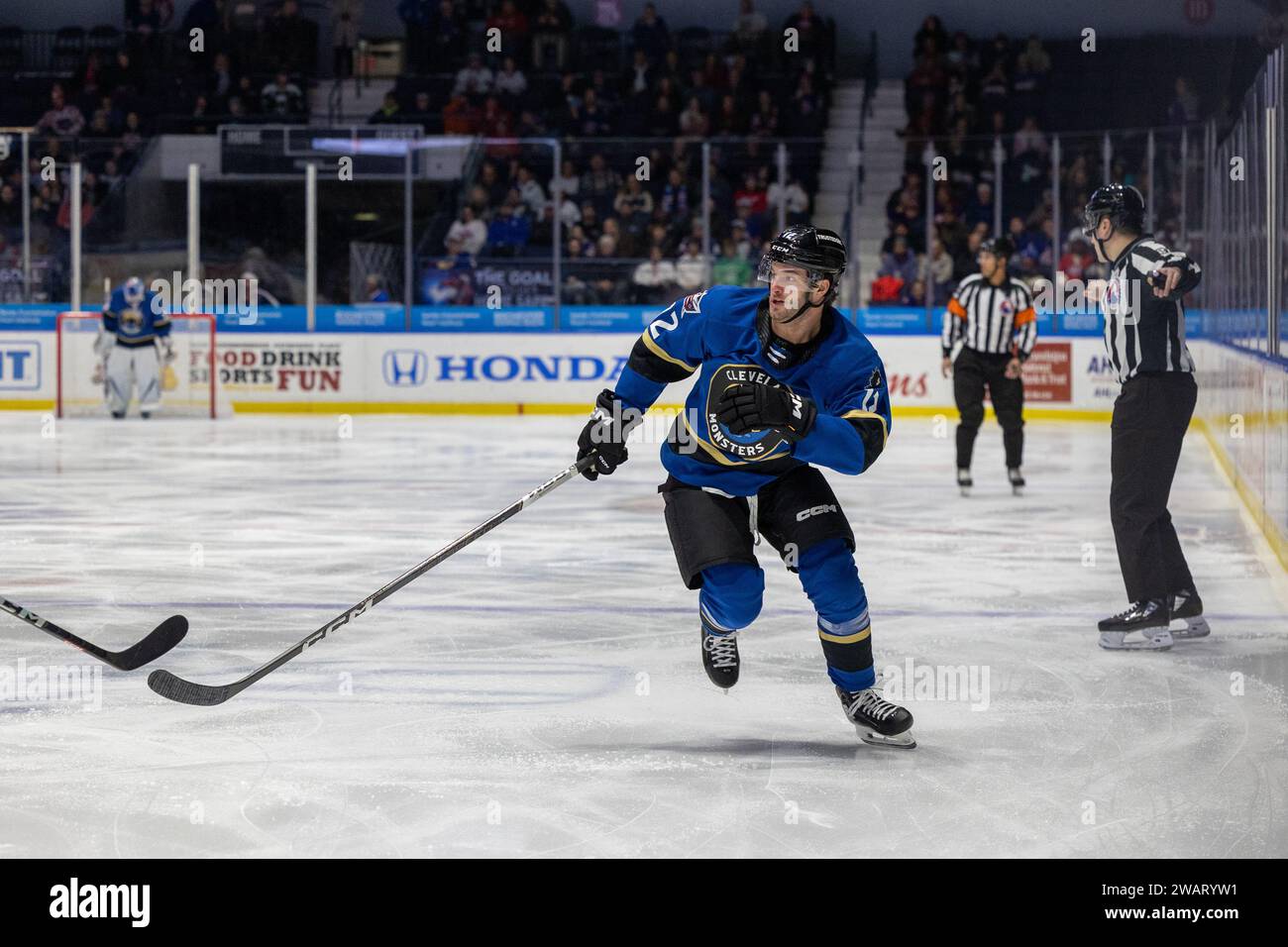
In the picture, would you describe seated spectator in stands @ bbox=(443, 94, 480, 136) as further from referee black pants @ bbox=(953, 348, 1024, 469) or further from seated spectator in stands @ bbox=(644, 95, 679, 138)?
referee black pants @ bbox=(953, 348, 1024, 469)

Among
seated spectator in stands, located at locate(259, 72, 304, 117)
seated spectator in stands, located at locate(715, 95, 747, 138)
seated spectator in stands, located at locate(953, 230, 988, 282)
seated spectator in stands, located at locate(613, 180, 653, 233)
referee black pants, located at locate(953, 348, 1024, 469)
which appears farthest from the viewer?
seated spectator in stands, located at locate(259, 72, 304, 117)

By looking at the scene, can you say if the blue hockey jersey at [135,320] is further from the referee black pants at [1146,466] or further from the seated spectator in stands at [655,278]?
the referee black pants at [1146,466]

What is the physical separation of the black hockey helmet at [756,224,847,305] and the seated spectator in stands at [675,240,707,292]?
1079 centimetres

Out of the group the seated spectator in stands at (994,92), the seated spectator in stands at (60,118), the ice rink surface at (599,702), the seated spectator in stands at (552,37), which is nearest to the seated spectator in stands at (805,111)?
the seated spectator in stands at (994,92)

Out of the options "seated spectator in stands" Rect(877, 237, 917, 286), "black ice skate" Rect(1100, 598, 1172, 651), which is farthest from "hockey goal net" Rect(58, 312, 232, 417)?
"black ice skate" Rect(1100, 598, 1172, 651)

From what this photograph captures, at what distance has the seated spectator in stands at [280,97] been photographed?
18766mm

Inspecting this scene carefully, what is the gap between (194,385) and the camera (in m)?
14.9

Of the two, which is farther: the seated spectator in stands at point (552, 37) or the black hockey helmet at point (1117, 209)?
the seated spectator in stands at point (552, 37)

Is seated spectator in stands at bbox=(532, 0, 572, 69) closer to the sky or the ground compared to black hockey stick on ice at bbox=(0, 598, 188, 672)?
closer to the sky

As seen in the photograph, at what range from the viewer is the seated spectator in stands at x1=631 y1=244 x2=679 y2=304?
577 inches

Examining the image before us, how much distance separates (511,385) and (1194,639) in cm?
1061

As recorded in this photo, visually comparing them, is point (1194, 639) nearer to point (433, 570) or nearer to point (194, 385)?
point (433, 570)

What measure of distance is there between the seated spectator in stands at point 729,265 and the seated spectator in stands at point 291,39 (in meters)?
7.04
